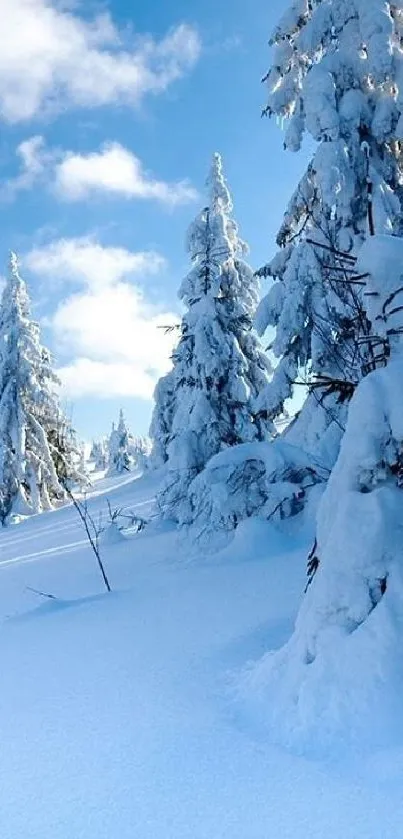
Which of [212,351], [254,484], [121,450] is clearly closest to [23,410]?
[212,351]

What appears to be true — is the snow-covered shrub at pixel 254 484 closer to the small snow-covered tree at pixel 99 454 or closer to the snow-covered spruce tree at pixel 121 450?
the snow-covered spruce tree at pixel 121 450

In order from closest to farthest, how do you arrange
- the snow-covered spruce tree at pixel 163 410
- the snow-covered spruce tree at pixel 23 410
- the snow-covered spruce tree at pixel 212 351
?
the snow-covered spruce tree at pixel 212 351 < the snow-covered spruce tree at pixel 163 410 < the snow-covered spruce tree at pixel 23 410

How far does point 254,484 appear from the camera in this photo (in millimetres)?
8617

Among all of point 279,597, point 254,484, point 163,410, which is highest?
point 163,410

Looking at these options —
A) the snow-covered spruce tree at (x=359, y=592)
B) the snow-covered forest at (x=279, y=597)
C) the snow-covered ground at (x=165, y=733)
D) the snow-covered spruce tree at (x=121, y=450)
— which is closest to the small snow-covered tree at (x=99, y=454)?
the snow-covered spruce tree at (x=121, y=450)

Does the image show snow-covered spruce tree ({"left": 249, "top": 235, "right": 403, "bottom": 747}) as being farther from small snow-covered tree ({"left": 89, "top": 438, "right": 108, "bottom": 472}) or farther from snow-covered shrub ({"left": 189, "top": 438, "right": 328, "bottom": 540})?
small snow-covered tree ({"left": 89, "top": 438, "right": 108, "bottom": 472})

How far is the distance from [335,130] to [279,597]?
6483 mm

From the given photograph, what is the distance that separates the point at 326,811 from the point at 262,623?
2518mm

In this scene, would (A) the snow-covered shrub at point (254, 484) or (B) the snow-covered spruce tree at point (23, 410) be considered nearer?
(A) the snow-covered shrub at point (254, 484)

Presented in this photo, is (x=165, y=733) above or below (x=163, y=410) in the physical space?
below

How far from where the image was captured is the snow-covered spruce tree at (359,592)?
3.04 metres

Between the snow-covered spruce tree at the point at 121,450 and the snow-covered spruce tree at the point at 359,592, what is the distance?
165 ft

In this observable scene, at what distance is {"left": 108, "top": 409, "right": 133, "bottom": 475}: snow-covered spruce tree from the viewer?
54031 mm

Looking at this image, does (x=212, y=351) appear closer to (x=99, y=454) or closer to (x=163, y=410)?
(x=163, y=410)
